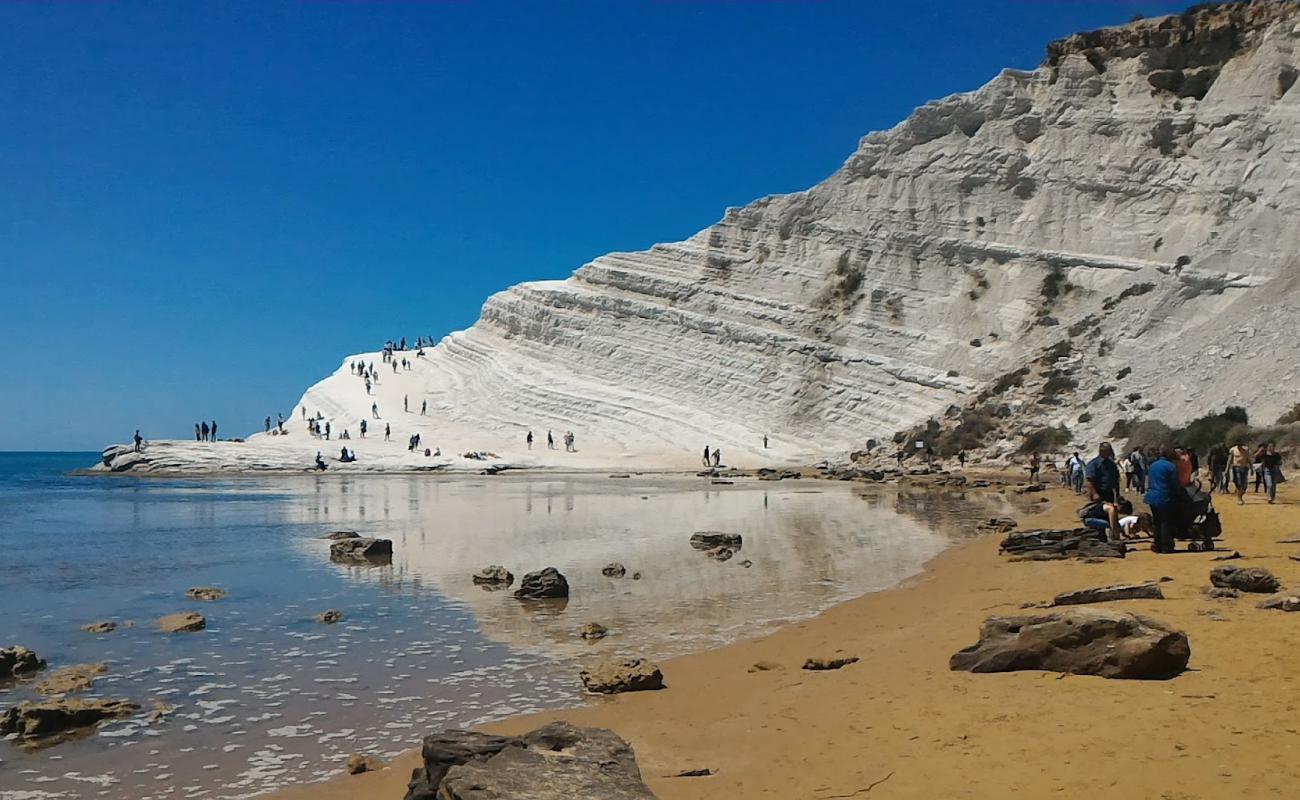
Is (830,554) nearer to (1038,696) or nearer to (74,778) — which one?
(1038,696)

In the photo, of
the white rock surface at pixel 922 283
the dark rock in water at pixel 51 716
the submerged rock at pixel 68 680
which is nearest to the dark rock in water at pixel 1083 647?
the dark rock in water at pixel 51 716

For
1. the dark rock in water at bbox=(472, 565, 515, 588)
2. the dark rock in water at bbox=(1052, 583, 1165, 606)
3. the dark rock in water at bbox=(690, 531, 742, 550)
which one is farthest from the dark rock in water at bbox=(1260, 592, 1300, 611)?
the dark rock in water at bbox=(690, 531, 742, 550)

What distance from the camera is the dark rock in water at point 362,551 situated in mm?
14430

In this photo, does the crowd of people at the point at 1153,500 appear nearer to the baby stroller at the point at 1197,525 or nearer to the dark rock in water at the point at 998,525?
the baby stroller at the point at 1197,525

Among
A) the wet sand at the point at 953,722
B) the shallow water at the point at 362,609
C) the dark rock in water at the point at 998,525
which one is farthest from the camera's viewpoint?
the dark rock in water at the point at 998,525

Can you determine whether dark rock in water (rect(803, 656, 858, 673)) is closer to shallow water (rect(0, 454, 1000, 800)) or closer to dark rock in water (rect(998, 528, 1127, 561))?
shallow water (rect(0, 454, 1000, 800))

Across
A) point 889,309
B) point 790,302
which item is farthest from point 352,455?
point 889,309

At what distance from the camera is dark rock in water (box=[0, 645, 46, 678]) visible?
7.79 meters

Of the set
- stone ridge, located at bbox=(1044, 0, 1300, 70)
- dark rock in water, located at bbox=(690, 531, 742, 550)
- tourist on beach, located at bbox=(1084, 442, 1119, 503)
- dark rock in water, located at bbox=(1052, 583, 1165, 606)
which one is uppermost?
stone ridge, located at bbox=(1044, 0, 1300, 70)

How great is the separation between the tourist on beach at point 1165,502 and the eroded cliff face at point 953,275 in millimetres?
30039

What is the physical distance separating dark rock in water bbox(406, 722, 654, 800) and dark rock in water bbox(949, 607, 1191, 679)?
311 centimetres

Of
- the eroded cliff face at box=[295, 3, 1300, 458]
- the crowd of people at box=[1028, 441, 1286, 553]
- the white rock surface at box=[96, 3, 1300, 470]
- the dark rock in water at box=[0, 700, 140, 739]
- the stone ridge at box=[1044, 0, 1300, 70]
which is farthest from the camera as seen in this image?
the stone ridge at box=[1044, 0, 1300, 70]

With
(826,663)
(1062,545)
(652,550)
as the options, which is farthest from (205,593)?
(1062,545)

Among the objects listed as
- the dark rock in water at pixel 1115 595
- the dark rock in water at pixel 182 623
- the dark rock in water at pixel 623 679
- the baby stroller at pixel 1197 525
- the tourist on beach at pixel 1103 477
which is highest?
the tourist on beach at pixel 1103 477
